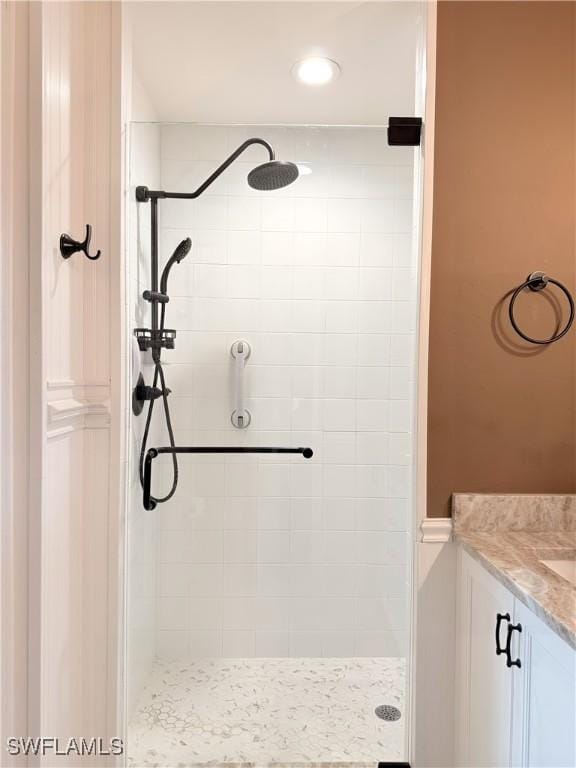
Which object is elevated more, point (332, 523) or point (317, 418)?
point (317, 418)

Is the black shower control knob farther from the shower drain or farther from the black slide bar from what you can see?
the shower drain

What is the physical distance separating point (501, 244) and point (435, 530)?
0.91m

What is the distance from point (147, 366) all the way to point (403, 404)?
0.85 m

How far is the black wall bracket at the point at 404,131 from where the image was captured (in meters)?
1.53

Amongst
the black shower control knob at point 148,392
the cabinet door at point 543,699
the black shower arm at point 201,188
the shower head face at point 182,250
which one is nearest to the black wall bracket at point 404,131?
the black shower arm at point 201,188

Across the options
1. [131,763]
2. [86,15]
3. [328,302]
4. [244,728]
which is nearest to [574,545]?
[328,302]

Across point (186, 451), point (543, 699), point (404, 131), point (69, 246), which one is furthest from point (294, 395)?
point (543, 699)

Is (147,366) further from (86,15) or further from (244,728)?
(244,728)

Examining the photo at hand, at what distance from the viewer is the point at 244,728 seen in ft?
5.29

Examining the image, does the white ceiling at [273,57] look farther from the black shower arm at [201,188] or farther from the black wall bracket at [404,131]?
the black shower arm at [201,188]

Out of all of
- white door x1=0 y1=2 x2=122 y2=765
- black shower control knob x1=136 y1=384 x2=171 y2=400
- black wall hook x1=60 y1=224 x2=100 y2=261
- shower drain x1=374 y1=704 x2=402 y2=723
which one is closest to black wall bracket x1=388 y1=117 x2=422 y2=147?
white door x1=0 y1=2 x2=122 y2=765

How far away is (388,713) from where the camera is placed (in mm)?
1612

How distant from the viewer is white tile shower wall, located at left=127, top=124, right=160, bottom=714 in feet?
5.13

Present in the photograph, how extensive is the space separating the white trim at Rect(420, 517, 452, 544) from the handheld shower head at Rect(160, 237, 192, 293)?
1.12 metres
